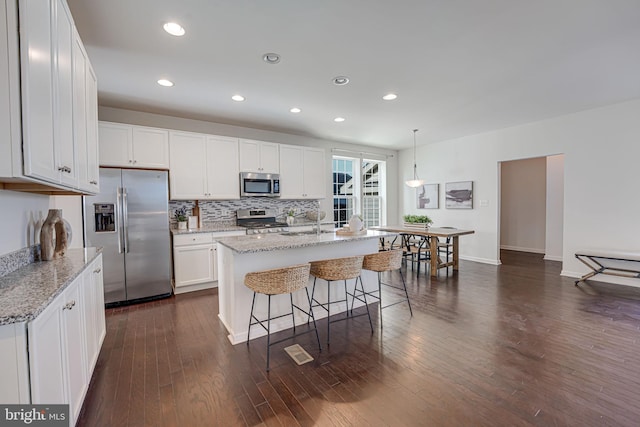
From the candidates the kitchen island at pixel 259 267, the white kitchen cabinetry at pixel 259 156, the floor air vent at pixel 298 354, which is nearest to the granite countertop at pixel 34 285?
the kitchen island at pixel 259 267

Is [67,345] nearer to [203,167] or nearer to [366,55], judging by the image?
[366,55]

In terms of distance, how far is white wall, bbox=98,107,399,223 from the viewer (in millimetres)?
4137

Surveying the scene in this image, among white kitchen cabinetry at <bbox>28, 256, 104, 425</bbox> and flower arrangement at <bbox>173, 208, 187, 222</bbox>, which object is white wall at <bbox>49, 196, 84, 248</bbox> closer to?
white kitchen cabinetry at <bbox>28, 256, 104, 425</bbox>

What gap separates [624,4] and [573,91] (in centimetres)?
194

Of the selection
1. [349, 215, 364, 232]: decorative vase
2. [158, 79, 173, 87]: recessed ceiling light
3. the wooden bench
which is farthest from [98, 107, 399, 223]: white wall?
the wooden bench

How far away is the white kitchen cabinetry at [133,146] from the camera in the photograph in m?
3.67

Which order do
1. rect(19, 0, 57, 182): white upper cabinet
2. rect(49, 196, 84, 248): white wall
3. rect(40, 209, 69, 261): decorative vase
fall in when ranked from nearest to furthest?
rect(19, 0, 57, 182): white upper cabinet
rect(40, 209, 69, 261): decorative vase
rect(49, 196, 84, 248): white wall

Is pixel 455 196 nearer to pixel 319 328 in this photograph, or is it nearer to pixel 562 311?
pixel 562 311

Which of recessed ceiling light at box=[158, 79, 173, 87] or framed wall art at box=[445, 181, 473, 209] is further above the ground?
recessed ceiling light at box=[158, 79, 173, 87]

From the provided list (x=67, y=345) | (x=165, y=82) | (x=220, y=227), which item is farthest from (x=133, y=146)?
(x=67, y=345)

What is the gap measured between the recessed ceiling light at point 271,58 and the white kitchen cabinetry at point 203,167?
211cm

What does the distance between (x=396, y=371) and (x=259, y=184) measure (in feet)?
12.1

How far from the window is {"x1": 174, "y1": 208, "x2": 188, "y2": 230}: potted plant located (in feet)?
10.5

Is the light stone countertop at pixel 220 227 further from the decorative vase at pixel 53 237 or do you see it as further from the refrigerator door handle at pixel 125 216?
the decorative vase at pixel 53 237
